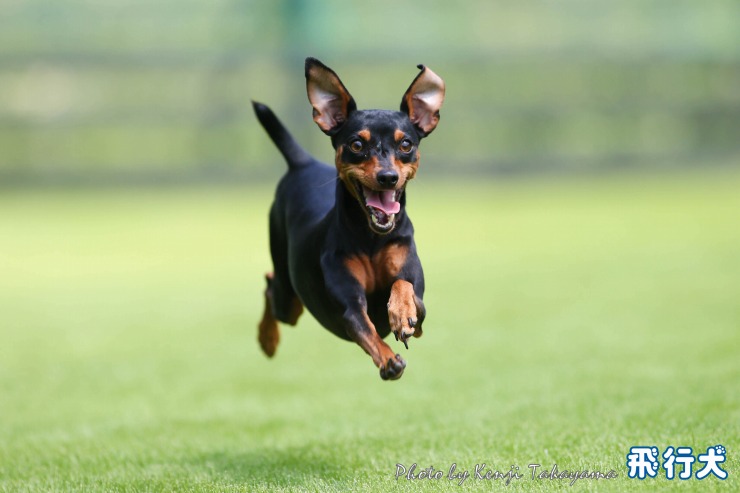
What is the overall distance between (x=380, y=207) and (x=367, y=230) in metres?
0.20

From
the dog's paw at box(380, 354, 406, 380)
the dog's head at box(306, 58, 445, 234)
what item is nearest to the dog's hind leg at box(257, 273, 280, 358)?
the dog's head at box(306, 58, 445, 234)

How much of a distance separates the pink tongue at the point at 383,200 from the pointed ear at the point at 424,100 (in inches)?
10.1

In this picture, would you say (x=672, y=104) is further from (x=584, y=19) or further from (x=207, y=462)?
(x=207, y=462)

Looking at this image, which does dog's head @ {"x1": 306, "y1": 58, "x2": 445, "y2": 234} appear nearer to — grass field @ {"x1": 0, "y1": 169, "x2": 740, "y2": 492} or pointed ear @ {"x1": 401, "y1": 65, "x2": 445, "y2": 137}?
pointed ear @ {"x1": 401, "y1": 65, "x2": 445, "y2": 137}

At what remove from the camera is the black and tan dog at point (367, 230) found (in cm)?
335

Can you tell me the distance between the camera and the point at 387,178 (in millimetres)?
3279

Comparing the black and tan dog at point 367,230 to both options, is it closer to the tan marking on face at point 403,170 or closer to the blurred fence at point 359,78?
the tan marking on face at point 403,170

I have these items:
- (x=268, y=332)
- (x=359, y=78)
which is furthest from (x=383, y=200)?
(x=359, y=78)

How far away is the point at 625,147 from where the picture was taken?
53.4 ft

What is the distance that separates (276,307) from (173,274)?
6.07 meters

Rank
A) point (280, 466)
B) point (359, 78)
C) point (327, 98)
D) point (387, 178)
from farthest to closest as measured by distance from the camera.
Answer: point (359, 78) < point (280, 466) < point (327, 98) < point (387, 178)

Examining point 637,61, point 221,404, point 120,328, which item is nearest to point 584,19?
point 637,61

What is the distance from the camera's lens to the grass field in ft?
14.5

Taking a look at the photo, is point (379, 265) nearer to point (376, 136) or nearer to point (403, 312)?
point (403, 312)
